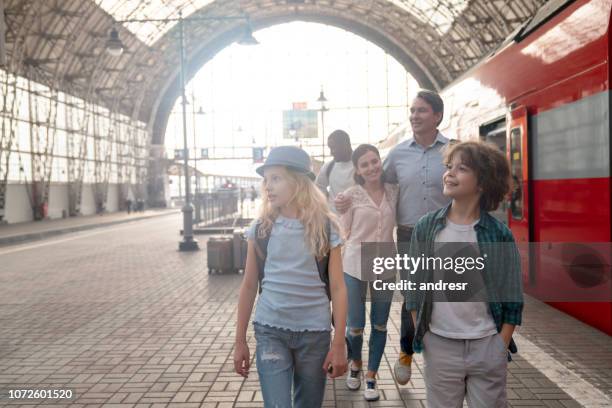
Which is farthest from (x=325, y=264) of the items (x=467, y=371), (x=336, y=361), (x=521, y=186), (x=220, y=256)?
(x=220, y=256)

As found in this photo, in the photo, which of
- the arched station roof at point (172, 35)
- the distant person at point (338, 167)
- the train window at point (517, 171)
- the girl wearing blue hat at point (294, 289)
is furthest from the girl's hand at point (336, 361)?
the arched station roof at point (172, 35)

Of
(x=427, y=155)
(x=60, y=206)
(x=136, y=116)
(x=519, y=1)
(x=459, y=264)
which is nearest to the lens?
(x=459, y=264)

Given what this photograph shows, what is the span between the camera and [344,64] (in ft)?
139

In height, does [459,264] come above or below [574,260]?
above

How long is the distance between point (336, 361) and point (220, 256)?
24.7 feet

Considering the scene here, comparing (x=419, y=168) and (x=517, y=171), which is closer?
(x=419, y=168)

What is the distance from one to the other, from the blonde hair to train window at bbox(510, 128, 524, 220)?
448 centimetres

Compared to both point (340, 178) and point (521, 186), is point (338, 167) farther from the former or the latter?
point (521, 186)

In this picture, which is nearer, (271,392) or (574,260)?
(271,392)

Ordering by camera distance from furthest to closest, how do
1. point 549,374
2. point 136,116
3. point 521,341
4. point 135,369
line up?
point 136,116 < point 521,341 < point 135,369 < point 549,374

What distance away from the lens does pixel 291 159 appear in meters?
2.42

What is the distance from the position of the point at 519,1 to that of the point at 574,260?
2326 centimetres

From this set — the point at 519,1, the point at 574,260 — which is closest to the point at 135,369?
the point at 574,260

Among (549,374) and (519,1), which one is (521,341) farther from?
(519,1)
